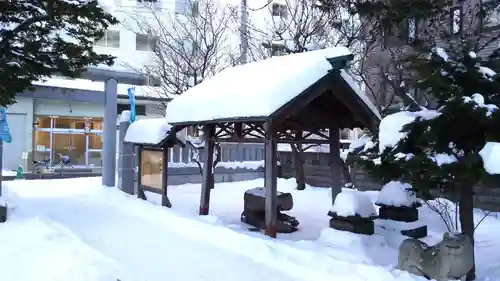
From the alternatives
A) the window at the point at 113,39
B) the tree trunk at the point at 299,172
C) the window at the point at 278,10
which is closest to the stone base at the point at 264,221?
the tree trunk at the point at 299,172

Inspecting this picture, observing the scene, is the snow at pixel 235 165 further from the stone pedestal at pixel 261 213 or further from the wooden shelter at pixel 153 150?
the stone pedestal at pixel 261 213

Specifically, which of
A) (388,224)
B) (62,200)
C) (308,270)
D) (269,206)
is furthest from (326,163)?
(308,270)

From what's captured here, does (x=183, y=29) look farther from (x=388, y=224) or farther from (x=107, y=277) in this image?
(x=107, y=277)

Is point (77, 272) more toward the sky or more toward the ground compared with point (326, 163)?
more toward the ground

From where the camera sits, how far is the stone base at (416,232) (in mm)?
8578

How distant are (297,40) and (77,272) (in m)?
10.7

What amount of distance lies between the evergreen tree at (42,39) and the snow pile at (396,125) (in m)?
6.33

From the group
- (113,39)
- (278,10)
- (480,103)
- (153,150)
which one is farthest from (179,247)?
(113,39)

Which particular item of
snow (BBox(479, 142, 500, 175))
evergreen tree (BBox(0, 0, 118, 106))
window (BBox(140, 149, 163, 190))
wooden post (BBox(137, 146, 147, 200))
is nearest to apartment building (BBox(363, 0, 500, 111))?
snow (BBox(479, 142, 500, 175))

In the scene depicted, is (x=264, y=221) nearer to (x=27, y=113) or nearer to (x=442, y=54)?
(x=442, y=54)

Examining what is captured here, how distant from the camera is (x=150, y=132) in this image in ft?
39.5

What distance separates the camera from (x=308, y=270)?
6129 millimetres

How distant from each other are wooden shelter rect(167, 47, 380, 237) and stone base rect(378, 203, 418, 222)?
47.3 inches

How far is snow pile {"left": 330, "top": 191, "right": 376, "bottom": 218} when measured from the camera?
7742mm
